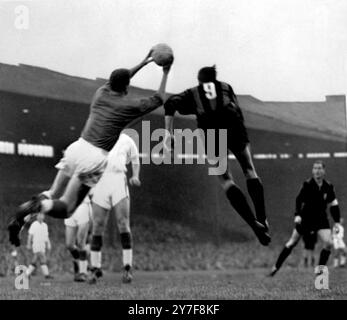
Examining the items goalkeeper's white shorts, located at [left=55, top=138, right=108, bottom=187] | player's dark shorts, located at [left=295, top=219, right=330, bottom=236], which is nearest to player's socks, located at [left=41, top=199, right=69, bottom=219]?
goalkeeper's white shorts, located at [left=55, top=138, right=108, bottom=187]

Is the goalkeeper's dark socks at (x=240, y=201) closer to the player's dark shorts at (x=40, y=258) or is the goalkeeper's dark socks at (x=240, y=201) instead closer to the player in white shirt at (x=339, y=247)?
the player's dark shorts at (x=40, y=258)

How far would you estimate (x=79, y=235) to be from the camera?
10.1 meters

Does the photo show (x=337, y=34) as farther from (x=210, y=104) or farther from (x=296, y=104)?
(x=210, y=104)

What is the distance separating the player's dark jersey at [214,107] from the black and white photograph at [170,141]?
0.01 m

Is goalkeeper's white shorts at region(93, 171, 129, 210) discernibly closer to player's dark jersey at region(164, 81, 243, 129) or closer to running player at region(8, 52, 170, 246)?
running player at region(8, 52, 170, 246)

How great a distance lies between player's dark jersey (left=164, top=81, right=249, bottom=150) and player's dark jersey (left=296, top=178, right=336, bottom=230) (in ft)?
8.30

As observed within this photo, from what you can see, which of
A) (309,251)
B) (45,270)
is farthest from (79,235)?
(309,251)

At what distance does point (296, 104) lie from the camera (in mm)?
10562

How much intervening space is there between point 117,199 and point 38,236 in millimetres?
1532

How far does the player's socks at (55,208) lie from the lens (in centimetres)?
716

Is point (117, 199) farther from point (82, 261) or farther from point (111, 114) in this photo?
point (111, 114)
